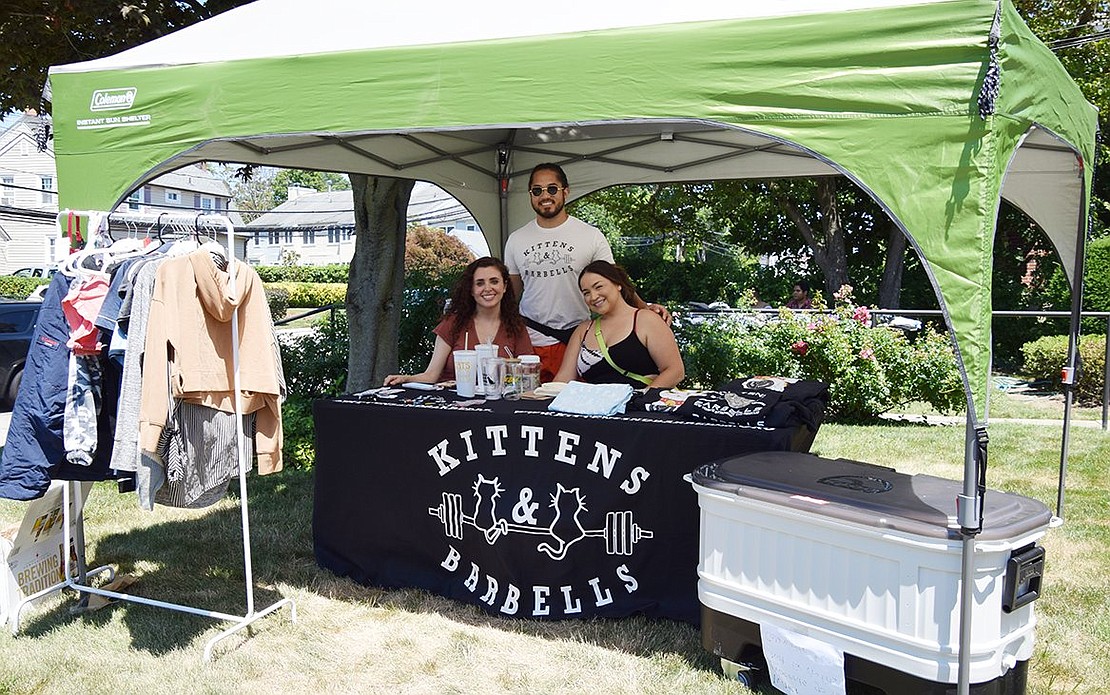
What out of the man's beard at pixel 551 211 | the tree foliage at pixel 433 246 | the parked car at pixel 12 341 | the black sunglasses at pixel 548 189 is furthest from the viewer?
the tree foliage at pixel 433 246

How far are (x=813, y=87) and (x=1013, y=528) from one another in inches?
52.5

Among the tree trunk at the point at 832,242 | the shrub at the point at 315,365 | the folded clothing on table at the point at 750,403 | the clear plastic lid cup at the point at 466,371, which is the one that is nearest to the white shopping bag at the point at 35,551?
the clear plastic lid cup at the point at 466,371

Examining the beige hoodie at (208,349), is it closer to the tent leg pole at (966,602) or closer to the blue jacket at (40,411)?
the blue jacket at (40,411)

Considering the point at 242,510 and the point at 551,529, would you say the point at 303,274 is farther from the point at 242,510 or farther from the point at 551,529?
the point at 551,529

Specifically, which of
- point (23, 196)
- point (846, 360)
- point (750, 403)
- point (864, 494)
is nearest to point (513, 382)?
point (750, 403)

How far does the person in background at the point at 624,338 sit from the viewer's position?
4.09m

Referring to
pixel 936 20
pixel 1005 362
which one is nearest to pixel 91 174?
pixel 936 20

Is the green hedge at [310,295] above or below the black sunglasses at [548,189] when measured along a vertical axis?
below

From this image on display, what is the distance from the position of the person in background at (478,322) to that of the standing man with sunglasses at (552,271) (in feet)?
1.26

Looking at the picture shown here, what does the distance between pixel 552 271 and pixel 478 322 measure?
2.13 ft

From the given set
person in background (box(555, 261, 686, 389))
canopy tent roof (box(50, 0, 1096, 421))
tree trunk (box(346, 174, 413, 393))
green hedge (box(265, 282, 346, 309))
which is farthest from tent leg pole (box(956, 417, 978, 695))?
green hedge (box(265, 282, 346, 309))

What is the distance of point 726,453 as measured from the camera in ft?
10.7

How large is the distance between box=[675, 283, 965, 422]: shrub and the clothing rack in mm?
5089

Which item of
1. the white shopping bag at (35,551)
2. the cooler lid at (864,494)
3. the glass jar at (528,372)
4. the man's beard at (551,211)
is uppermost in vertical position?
the man's beard at (551,211)
